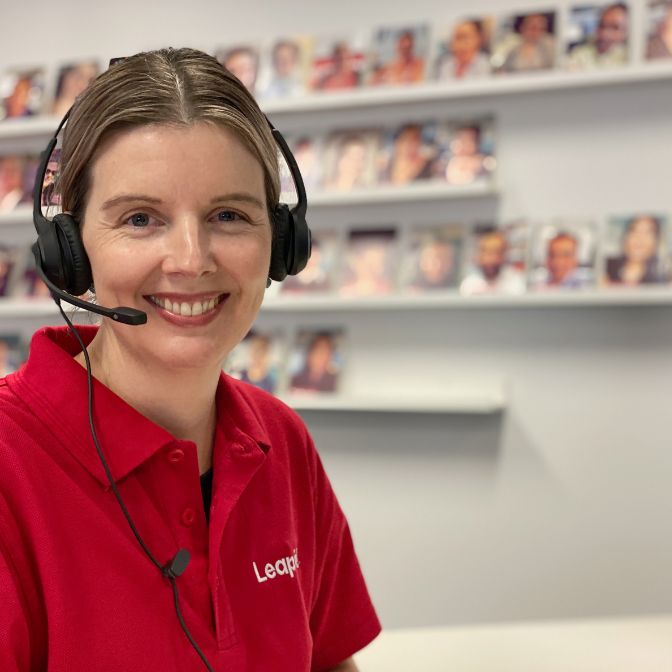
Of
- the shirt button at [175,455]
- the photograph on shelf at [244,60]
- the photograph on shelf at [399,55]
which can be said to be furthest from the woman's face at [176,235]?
the photograph on shelf at [244,60]

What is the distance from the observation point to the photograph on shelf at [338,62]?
3.06 meters

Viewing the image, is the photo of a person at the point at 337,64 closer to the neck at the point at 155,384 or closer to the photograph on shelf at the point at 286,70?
the photograph on shelf at the point at 286,70

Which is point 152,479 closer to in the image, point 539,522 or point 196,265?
point 196,265

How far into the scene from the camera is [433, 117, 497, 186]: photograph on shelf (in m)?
2.95

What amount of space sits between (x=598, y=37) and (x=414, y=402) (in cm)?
127

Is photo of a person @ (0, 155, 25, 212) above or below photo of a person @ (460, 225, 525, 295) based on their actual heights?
above

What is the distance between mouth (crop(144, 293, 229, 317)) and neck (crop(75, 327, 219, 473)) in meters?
0.07

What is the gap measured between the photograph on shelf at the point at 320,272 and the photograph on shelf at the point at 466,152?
432 millimetres

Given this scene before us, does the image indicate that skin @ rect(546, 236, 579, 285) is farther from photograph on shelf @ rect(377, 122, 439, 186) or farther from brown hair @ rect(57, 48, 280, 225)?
brown hair @ rect(57, 48, 280, 225)

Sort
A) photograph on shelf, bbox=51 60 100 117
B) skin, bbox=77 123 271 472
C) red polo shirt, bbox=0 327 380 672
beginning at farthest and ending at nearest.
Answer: photograph on shelf, bbox=51 60 100 117, skin, bbox=77 123 271 472, red polo shirt, bbox=0 327 380 672

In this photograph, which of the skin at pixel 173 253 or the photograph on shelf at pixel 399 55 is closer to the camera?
the skin at pixel 173 253

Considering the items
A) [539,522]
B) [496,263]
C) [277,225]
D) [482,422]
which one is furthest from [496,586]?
[277,225]

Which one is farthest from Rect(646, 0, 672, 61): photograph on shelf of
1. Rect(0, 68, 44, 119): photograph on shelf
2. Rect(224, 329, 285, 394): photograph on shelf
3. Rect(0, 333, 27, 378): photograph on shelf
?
Rect(0, 333, 27, 378): photograph on shelf

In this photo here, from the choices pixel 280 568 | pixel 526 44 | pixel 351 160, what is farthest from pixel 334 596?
pixel 526 44
